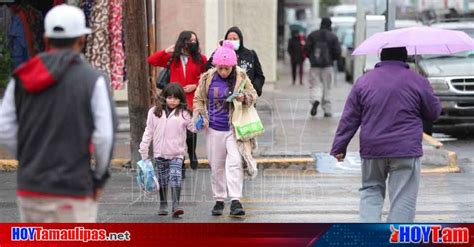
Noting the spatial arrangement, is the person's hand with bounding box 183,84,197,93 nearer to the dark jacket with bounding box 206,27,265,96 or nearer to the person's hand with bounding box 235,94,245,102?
the dark jacket with bounding box 206,27,265,96

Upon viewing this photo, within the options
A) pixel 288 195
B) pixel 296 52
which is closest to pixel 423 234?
pixel 288 195

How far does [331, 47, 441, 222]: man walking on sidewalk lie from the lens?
723 centimetres

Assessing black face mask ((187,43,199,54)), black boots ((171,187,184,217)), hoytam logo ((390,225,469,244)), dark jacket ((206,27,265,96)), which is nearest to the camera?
hoytam logo ((390,225,469,244))

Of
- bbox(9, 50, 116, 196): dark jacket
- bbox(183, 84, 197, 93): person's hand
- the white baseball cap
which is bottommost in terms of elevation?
bbox(183, 84, 197, 93): person's hand

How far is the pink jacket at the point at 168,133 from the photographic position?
9648mm

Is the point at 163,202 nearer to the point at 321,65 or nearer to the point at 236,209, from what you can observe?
the point at 236,209

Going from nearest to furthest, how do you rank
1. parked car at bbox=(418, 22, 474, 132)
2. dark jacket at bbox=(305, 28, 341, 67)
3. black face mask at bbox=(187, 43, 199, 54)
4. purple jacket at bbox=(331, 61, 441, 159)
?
1. purple jacket at bbox=(331, 61, 441, 159)
2. black face mask at bbox=(187, 43, 199, 54)
3. parked car at bbox=(418, 22, 474, 132)
4. dark jacket at bbox=(305, 28, 341, 67)

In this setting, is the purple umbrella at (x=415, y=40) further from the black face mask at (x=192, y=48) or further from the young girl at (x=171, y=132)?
the black face mask at (x=192, y=48)

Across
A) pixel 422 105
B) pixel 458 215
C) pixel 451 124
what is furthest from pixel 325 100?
pixel 422 105

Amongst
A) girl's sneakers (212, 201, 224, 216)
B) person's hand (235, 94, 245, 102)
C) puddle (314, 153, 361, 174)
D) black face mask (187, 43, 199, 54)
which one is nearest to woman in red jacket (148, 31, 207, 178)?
black face mask (187, 43, 199, 54)

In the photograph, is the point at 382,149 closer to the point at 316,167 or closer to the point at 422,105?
the point at 422,105

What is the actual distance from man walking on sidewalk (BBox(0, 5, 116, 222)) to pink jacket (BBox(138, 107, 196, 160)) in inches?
171

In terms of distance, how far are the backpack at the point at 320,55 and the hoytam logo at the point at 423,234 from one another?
1188 centimetres

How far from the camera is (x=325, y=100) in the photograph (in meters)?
18.5
